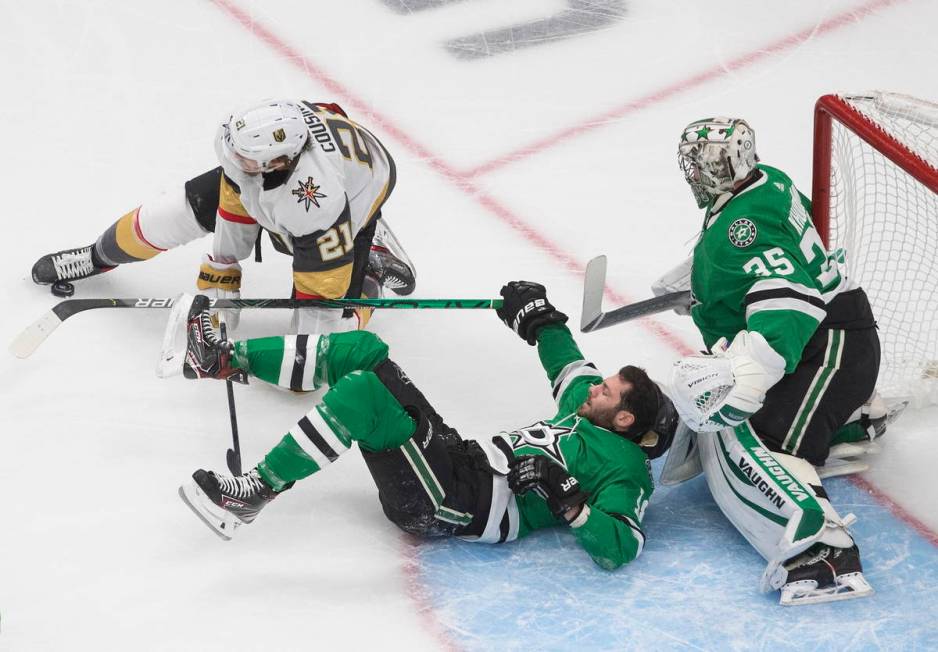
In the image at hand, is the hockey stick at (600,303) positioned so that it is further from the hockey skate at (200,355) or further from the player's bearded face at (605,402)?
the hockey skate at (200,355)

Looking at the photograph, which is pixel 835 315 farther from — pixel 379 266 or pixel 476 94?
pixel 476 94

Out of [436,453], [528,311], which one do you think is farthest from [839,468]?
[436,453]

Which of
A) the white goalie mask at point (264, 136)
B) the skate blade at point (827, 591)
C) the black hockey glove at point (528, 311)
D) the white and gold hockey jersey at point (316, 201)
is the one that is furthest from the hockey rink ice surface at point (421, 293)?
the white goalie mask at point (264, 136)

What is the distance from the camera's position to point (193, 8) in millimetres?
5195

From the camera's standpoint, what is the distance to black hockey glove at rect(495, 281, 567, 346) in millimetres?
3465

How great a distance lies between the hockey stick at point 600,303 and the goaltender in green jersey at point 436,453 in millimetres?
304

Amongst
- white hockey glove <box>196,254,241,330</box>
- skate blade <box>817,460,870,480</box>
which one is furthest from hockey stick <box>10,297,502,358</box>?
skate blade <box>817,460,870,480</box>

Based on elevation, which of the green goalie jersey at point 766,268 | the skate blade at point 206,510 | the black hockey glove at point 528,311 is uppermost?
the green goalie jersey at point 766,268

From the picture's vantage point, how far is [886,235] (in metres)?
3.68

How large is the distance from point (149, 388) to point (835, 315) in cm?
173

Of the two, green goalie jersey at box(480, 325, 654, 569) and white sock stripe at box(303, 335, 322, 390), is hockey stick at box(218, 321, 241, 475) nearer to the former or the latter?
white sock stripe at box(303, 335, 322, 390)

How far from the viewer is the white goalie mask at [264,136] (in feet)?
10.4

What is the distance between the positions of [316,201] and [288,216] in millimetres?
77

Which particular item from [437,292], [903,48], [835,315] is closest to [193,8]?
[437,292]
